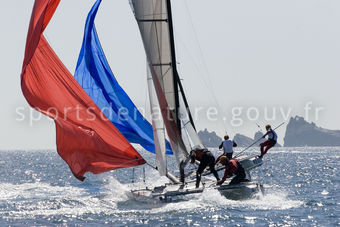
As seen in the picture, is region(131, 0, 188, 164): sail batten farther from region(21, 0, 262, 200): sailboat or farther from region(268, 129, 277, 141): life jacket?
region(268, 129, 277, 141): life jacket

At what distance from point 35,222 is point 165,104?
5330 mm

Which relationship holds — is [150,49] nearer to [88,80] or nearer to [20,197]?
[88,80]

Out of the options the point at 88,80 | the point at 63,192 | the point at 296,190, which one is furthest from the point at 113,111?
the point at 296,190

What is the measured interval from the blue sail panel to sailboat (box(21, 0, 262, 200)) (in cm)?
282

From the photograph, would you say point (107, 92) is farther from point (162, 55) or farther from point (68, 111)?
point (68, 111)

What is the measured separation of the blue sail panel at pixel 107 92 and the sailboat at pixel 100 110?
2822 millimetres

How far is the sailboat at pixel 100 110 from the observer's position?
1836cm

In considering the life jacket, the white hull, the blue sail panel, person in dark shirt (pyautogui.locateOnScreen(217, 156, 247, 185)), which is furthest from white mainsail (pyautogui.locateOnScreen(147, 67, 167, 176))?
the life jacket

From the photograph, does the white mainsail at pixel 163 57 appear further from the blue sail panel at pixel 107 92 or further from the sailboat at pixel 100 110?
the blue sail panel at pixel 107 92

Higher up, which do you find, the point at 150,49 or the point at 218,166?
the point at 150,49

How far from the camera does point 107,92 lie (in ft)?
74.9

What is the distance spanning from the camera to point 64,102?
18.6 metres

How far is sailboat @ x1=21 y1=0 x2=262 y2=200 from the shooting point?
1836 cm

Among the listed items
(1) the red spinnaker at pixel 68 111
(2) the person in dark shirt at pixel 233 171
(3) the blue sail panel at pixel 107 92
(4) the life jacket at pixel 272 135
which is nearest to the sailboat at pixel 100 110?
A: (1) the red spinnaker at pixel 68 111
